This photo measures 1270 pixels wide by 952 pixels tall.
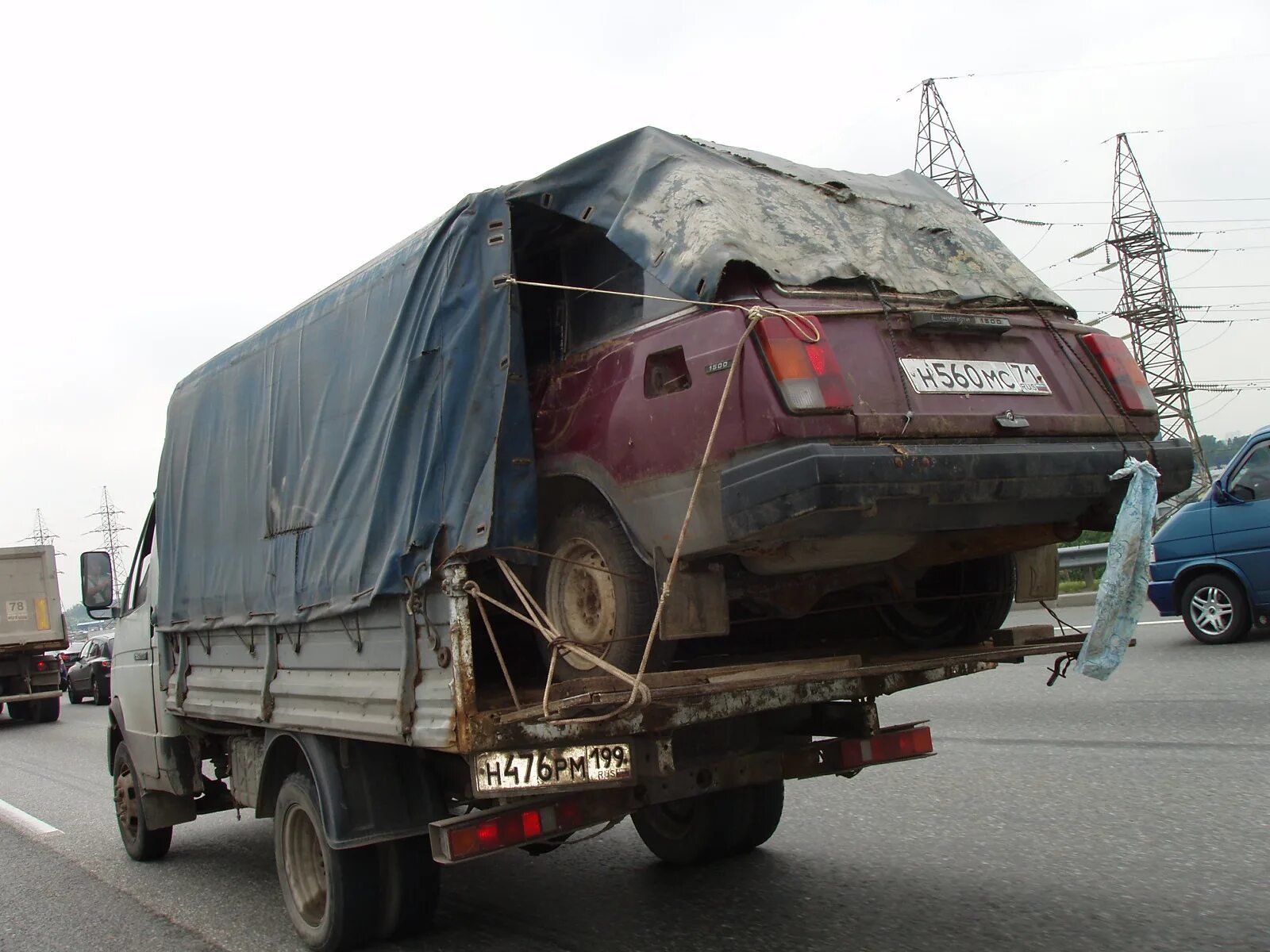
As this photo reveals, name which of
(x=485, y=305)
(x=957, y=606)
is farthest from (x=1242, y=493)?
(x=485, y=305)

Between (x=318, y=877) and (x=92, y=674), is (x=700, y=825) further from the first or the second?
(x=92, y=674)

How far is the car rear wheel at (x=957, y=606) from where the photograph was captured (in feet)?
16.6

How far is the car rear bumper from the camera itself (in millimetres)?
3602

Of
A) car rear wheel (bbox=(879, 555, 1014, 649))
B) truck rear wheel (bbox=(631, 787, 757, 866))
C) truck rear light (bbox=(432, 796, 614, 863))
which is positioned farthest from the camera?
truck rear wheel (bbox=(631, 787, 757, 866))

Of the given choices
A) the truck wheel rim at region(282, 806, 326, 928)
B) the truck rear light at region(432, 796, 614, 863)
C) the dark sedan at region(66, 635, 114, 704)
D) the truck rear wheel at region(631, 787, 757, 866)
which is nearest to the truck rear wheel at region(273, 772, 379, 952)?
the truck wheel rim at region(282, 806, 326, 928)

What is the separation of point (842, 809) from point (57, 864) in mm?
5168

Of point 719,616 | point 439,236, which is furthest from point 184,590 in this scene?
point 719,616

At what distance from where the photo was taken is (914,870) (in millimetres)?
5453

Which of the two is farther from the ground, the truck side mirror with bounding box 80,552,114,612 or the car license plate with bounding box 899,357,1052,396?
the car license plate with bounding box 899,357,1052,396

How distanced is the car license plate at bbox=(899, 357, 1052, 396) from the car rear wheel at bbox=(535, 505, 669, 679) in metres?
1.22

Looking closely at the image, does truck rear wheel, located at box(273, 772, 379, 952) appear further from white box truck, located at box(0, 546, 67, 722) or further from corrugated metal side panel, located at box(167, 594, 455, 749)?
white box truck, located at box(0, 546, 67, 722)

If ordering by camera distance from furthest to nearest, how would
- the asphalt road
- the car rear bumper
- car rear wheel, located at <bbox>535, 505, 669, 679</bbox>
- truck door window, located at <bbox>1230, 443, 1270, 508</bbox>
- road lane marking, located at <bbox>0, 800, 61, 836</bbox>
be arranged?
truck door window, located at <bbox>1230, 443, 1270, 508</bbox> < road lane marking, located at <bbox>0, 800, 61, 836</bbox> < the asphalt road < car rear wheel, located at <bbox>535, 505, 669, 679</bbox> < the car rear bumper

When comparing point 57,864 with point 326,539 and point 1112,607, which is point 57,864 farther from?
point 1112,607

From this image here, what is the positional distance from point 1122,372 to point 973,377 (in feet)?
2.66
